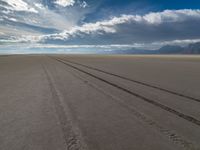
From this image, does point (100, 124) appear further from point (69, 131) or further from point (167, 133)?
point (167, 133)

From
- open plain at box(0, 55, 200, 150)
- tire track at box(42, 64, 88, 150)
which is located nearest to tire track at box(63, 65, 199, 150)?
open plain at box(0, 55, 200, 150)

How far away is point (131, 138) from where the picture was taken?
11.1ft

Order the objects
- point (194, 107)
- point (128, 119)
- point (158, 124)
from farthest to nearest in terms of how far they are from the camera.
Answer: point (194, 107) < point (128, 119) < point (158, 124)

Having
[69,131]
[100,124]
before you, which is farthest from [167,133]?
[69,131]

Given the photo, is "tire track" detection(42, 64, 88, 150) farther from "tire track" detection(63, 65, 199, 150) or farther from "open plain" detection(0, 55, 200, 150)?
"tire track" detection(63, 65, 199, 150)

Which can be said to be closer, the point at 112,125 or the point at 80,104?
the point at 112,125

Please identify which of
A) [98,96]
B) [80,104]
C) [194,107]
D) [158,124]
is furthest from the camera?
[98,96]

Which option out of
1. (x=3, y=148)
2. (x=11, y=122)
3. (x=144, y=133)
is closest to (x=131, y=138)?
(x=144, y=133)

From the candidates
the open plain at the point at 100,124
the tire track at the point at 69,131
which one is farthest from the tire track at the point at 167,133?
the tire track at the point at 69,131

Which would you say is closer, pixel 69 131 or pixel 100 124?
→ pixel 69 131

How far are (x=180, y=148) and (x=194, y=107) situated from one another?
2918 mm

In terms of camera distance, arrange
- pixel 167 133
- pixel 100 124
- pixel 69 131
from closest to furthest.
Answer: pixel 167 133, pixel 69 131, pixel 100 124

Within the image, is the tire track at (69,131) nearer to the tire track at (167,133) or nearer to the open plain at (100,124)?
the open plain at (100,124)

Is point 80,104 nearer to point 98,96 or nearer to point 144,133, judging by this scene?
point 98,96
